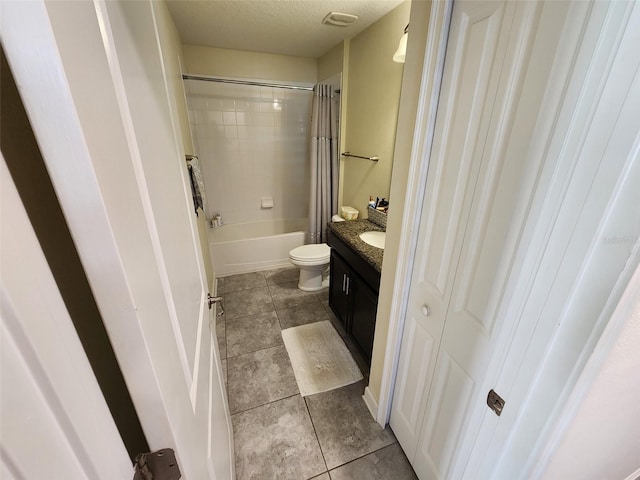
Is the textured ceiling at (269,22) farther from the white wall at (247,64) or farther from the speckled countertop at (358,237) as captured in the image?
the speckled countertop at (358,237)

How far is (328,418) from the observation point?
156cm

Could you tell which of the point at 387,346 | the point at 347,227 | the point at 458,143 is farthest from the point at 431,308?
the point at 347,227

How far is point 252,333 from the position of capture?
2219mm

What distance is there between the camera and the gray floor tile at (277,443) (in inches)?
51.7

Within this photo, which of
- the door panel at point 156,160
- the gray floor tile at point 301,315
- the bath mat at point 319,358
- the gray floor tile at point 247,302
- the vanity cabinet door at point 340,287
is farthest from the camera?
the gray floor tile at point 247,302

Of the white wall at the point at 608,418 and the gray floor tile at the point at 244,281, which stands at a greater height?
the white wall at the point at 608,418

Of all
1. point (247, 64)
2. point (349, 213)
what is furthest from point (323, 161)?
point (247, 64)

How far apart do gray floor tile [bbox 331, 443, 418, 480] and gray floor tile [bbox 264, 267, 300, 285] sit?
1869 mm

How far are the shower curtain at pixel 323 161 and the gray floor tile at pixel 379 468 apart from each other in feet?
7.33

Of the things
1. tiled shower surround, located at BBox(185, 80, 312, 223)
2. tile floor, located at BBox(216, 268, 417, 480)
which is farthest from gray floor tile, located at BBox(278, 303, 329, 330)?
tiled shower surround, located at BBox(185, 80, 312, 223)

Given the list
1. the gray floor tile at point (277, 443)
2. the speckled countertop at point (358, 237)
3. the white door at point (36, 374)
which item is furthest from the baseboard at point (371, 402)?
the white door at point (36, 374)

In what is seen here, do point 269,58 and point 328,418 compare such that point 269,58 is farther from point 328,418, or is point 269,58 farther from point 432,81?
point 328,418

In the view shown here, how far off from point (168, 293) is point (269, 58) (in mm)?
3381

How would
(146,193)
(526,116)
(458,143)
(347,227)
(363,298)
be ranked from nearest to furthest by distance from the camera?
(146,193)
(526,116)
(458,143)
(363,298)
(347,227)
